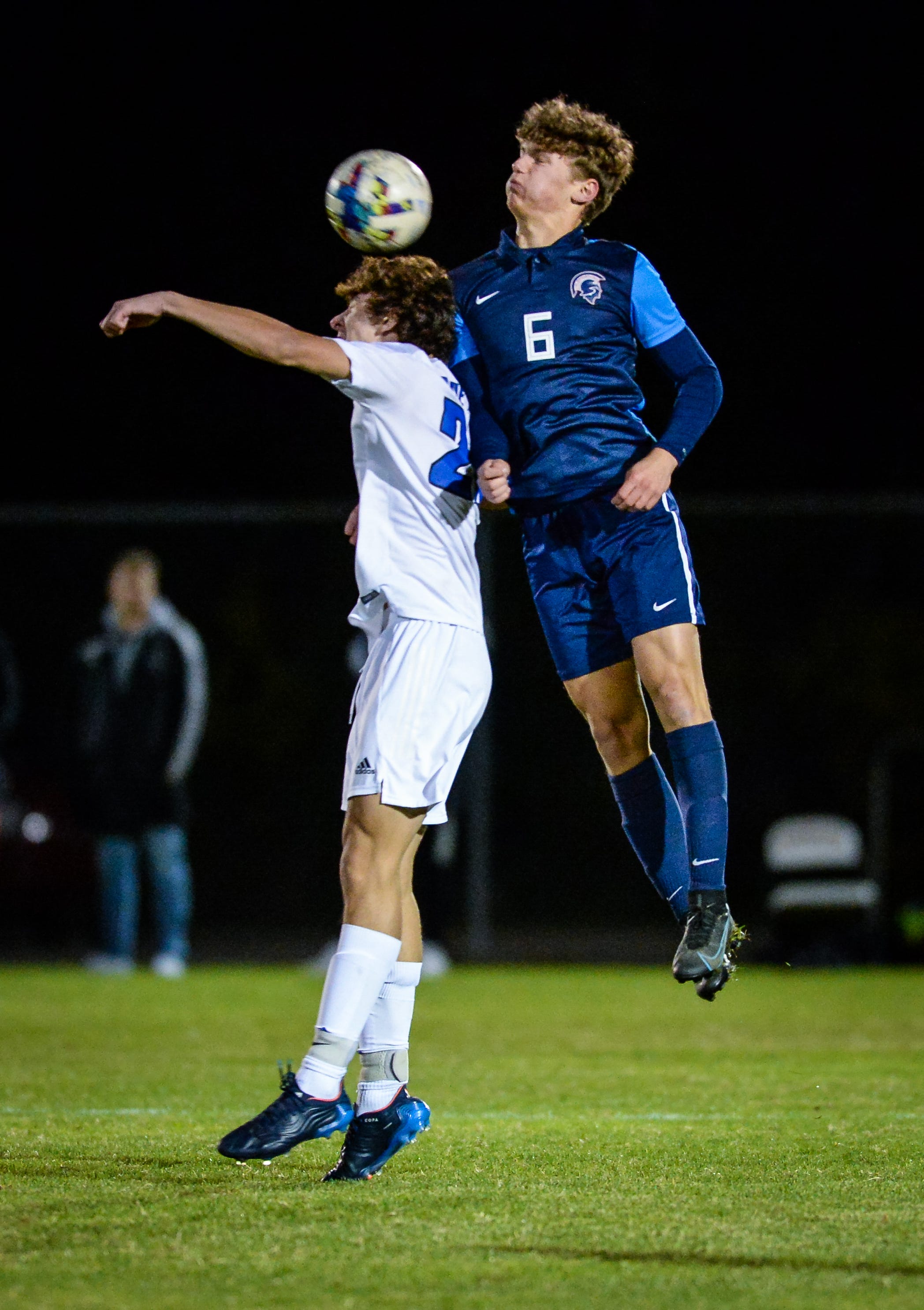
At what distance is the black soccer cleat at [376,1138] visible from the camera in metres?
4.40

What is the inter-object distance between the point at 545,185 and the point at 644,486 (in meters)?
1.05

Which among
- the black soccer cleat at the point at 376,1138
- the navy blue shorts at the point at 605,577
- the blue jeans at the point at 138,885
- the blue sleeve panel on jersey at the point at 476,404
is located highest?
the blue sleeve panel on jersey at the point at 476,404

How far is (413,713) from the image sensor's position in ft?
14.7

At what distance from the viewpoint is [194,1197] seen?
410 cm

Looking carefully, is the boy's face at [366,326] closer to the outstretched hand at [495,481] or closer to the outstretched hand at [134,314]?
the outstretched hand at [495,481]

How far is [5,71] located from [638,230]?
714 centimetres

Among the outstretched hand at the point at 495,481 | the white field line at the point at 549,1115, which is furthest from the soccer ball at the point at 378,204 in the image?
the white field line at the point at 549,1115

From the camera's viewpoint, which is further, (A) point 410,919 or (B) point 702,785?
(B) point 702,785

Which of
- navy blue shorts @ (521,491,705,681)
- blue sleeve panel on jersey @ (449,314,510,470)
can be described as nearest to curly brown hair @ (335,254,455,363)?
blue sleeve panel on jersey @ (449,314,510,470)

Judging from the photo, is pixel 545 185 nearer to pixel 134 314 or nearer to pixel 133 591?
pixel 134 314

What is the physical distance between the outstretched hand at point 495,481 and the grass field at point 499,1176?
1.79 meters

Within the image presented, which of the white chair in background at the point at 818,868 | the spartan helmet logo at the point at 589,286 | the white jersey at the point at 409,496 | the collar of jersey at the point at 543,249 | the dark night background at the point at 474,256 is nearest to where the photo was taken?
the white jersey at the point at 409,496

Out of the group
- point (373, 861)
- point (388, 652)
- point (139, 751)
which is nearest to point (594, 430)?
point (388, 652)

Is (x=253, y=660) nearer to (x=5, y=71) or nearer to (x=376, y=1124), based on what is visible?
(x=5, y=71)
